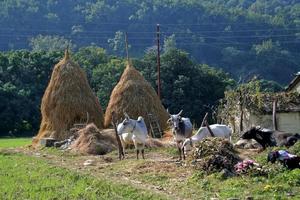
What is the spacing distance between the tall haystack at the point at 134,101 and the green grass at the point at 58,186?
36.7ft

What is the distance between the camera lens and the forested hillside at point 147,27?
8700 centimetres

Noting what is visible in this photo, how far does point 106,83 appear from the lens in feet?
166

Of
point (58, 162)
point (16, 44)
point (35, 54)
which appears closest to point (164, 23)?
point (16, 44)

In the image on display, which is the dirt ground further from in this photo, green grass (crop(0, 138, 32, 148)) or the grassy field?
green grass (crop(0, 138, 32, 148))

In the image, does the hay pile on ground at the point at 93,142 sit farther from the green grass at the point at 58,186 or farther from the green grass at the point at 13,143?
the green grass at the point at 13,143

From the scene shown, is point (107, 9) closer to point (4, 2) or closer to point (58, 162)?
point (4, 2)

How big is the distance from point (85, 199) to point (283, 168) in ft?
16.2

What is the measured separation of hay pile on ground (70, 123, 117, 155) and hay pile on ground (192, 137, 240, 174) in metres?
8.45

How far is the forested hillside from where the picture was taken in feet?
285

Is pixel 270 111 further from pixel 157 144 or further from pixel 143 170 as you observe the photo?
pixel 143 170

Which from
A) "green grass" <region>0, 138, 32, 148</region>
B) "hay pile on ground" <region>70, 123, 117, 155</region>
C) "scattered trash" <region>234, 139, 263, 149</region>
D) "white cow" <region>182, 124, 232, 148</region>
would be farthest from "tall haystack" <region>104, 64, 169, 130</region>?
"white cow" <region>182, 124, 232, 148</region>

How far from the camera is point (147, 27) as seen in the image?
9688 cm

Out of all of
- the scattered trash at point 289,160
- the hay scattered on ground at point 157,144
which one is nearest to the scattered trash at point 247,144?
the hay scattered on ground at point 157,144

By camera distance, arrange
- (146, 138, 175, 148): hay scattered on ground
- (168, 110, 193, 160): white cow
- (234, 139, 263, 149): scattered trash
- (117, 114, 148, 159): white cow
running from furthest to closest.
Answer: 1. (146, 138, 175, 148): hay scattered on ground
2. (234, 139, 263, 149): scattered trash
3. (117, 114, 148, 159): white cow
4. (168, 110, 193, 160): white cow
